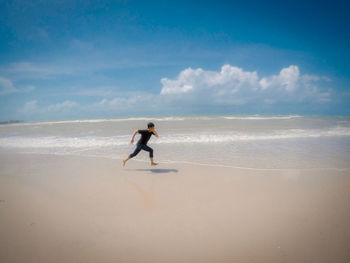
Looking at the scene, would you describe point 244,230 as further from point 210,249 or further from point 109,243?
point 109,243

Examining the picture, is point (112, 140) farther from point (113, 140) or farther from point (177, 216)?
point (177, 216)

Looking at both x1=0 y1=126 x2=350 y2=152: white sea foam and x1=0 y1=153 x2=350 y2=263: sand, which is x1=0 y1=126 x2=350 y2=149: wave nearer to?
x1=0 y1=126 x2=350 y2=152: white sea foam

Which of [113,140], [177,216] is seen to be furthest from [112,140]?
[177,216]

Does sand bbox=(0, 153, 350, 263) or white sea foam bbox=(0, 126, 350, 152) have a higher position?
white sea foam bbox=(0, 126, 350, 152)

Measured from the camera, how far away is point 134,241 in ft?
9.15

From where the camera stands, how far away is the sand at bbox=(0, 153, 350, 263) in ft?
8.50

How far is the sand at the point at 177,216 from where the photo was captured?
259 centimetres

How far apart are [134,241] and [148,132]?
13.2 feet

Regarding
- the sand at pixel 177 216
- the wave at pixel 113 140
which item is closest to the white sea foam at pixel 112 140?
the wave at pixel 113 140

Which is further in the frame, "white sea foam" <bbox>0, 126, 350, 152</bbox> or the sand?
"white sea foam" <bbox>0, 126, 350, 152</bbox>

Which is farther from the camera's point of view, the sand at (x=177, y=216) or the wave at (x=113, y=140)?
the wave at (x=113, y=140)

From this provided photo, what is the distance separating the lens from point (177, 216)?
3389mm

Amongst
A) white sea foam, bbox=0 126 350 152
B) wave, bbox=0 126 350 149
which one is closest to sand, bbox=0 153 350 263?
white sea foam, bbox=0 126 350 152

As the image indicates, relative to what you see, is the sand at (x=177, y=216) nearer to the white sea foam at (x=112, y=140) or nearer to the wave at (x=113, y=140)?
the white sea foam at (x=112, y=140)
